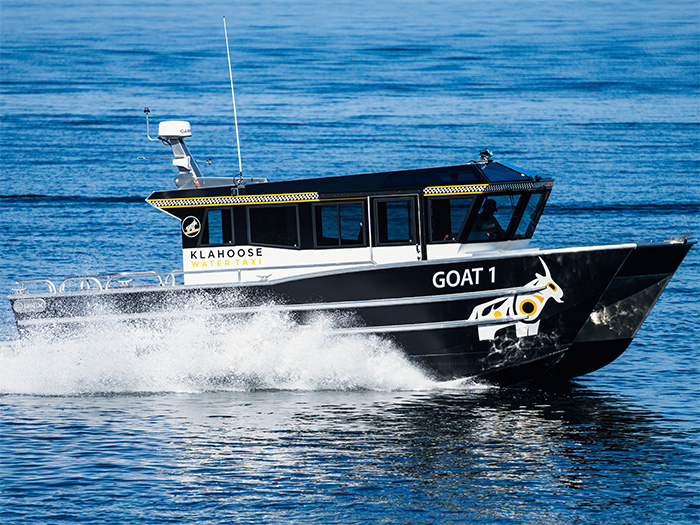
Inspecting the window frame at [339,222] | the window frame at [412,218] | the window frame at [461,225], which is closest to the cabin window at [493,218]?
the window frame at [461,225]

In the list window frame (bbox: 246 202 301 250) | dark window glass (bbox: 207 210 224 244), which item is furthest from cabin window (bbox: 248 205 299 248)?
dark window glass (bbox: 207 210 224 244)

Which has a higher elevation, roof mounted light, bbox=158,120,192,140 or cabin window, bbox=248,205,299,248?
roof mounted light, bbox=158,120,192,140

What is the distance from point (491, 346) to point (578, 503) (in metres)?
4.42

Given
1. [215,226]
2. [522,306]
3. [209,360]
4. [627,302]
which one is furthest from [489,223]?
[209,360]

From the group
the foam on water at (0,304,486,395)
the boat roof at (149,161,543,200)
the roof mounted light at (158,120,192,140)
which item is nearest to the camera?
the boat roof at (149,161,543,200)

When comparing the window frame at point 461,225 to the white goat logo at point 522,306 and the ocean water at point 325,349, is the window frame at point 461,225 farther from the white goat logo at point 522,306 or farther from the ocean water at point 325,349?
the ocean water at point 325,349

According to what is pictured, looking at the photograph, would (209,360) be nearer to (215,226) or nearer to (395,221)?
(215,226)

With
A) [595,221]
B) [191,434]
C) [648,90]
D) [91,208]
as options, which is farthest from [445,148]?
[191,434]

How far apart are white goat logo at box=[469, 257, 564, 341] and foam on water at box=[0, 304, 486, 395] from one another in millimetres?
1347

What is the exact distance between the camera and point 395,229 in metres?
16.8

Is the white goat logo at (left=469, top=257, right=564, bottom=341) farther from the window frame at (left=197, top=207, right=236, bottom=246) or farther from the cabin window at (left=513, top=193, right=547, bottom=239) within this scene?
the window frame at (left=197, top=207, right=236, bottom=246)

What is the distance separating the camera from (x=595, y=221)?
34656mm

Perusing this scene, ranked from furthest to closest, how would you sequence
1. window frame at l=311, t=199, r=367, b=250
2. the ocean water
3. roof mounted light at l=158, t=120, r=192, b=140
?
1. roof mounted light at l=158, t=120, r=192, b=140
2. window frame at l=311, t=199, r=367, b=250
3. the ocean water

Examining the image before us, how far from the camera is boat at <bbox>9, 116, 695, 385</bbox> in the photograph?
1645 centimetres
